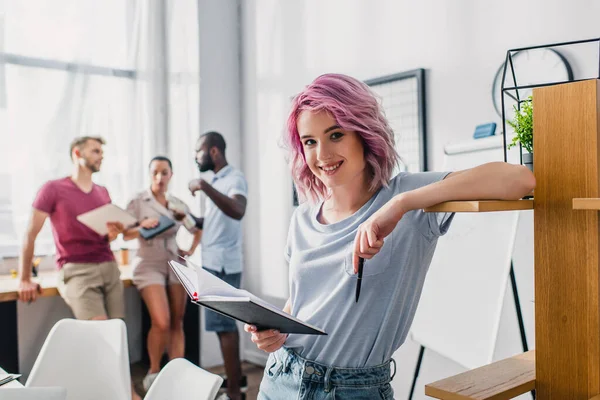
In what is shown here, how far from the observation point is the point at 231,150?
4617mm

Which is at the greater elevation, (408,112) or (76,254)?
(408,112)

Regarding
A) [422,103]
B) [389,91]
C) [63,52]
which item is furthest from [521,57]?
[63,52]

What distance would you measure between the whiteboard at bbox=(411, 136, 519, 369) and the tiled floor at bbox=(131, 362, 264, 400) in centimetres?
162

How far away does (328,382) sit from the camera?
1.39 metres

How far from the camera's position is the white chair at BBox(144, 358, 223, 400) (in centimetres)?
167

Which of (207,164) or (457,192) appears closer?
(457,192)

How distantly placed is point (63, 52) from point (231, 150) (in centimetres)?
131

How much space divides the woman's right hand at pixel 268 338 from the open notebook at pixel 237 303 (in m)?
0.02

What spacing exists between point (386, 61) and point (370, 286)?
7.55ft

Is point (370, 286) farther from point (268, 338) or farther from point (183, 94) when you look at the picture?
point (183, 94)

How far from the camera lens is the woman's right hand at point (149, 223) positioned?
3.72 m

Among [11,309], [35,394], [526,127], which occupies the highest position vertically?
[526,127]

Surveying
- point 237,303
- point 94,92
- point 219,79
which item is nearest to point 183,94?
point 219,79

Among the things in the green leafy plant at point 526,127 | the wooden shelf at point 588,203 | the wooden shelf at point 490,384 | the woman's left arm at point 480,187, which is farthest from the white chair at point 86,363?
→ the wooden shelf at point 588,203
